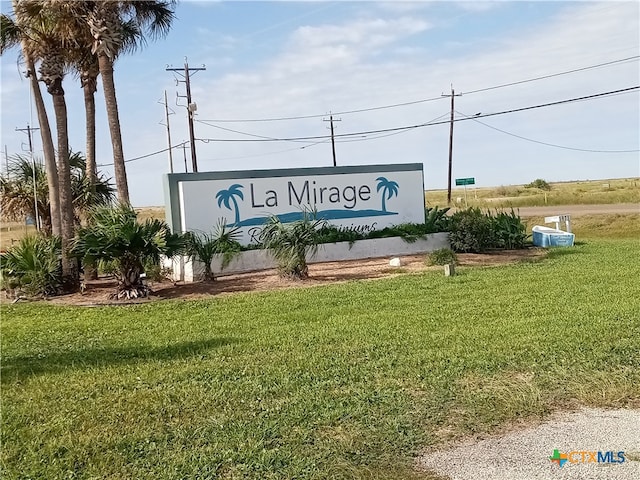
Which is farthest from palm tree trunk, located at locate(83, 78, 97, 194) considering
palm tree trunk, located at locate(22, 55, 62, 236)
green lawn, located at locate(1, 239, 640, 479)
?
green lawn, located at locate(1, 239, 640, 479)

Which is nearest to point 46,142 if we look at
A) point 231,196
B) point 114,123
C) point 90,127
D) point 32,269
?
point 114,123

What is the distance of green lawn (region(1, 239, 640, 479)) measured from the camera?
462 cm

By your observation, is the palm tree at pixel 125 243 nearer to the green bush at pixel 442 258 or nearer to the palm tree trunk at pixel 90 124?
the palm tree trunk at pixel 90 124

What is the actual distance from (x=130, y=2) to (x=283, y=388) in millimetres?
14366

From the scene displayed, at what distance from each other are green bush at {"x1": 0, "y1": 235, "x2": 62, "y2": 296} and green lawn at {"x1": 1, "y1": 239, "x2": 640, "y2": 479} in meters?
3.24

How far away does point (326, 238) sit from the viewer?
19078 mm

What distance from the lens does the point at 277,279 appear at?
1539cm

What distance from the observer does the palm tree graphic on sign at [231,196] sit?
60.7ft

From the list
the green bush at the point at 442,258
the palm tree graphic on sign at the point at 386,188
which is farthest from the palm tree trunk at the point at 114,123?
the palm tree graphic on sign at the point at 386,188

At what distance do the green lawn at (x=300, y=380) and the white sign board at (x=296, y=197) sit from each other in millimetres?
7206

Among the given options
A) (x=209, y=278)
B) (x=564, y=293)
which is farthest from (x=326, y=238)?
(x=564, y=293)

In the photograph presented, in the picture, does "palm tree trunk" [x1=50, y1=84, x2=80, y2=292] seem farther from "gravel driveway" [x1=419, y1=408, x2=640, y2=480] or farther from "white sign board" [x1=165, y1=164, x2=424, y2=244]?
"gravel driveway" [x1=419, y1=408, x2=640, y2=480]

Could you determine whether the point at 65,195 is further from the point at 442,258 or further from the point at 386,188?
the point at 386,188

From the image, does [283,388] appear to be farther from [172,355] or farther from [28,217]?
[28,217]
